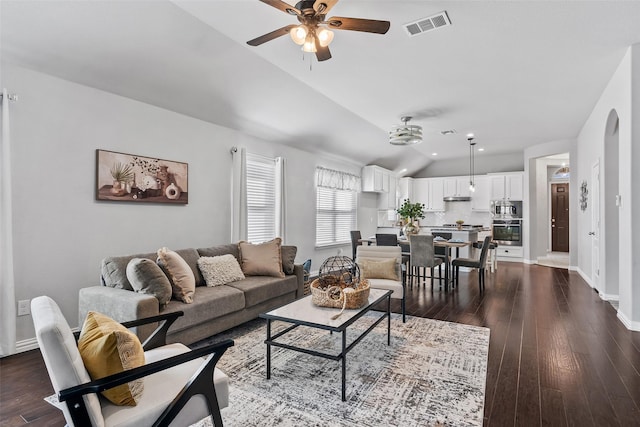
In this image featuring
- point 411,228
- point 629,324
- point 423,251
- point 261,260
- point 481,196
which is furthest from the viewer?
point 481,196

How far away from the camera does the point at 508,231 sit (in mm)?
9078

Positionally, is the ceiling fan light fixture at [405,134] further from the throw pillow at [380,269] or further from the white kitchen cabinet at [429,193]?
the white kitchen cabinet at [429,193]

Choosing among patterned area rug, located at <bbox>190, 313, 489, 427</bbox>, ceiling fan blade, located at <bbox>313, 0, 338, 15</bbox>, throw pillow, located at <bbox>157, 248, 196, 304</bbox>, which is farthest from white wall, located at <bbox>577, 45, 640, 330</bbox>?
throw pillow, located at <bbox>157, 248, 196, 304</bbox>

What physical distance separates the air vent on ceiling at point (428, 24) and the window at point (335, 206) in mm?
4061

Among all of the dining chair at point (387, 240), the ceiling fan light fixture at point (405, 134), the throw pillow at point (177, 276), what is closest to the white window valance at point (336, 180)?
the dining chair at point (387, 240)

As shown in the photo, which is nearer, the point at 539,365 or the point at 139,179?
the point at 539,365

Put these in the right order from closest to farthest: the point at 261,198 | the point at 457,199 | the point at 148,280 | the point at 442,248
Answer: the point at 148,280 < the point at 261,198 < the point at 442,248 < the point at 457,199

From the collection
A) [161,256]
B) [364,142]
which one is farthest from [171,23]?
[364,142]

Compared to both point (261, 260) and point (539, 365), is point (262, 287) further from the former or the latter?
point (539, 365)

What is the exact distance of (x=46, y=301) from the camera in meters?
1.61

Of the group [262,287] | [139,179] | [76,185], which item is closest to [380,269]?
[262,287]

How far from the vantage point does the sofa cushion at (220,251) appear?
13.2 ft

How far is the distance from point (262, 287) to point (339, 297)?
134 centimetres

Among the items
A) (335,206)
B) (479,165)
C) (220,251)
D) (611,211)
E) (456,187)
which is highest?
(479,165)
